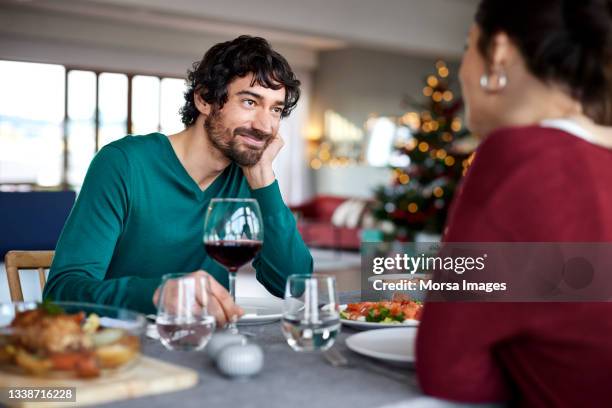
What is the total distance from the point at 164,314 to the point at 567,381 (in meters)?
0.56

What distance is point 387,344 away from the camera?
1.29 metres

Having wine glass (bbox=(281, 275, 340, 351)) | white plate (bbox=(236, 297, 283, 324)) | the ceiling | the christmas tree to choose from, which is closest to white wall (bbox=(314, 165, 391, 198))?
the ceiling

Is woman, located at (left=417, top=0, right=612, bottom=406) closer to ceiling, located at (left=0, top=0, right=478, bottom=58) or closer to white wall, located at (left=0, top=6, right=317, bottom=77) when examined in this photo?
ceiling, located at (left=0, top=0, right=478, bottom=58)

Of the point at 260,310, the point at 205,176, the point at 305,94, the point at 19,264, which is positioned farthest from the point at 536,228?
the point at 305,94

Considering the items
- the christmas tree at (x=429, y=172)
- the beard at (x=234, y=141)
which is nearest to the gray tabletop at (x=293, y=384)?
the beard at (x=234, y=141)

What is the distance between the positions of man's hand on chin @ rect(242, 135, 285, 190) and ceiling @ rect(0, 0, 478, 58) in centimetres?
526

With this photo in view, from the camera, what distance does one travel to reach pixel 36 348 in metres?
0.97

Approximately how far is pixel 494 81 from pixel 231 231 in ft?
1.61

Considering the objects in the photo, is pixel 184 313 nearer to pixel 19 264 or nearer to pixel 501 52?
pixel 501 52

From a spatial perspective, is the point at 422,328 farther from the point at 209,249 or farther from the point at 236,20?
the point at 236,20

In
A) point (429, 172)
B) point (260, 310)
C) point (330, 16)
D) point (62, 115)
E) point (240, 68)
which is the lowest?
point (429, 172)

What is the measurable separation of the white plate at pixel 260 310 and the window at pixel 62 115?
9993mm

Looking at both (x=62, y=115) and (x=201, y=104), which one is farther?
(x=62, y=115)

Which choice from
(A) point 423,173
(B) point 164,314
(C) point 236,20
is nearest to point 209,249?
(B) point 164,314
